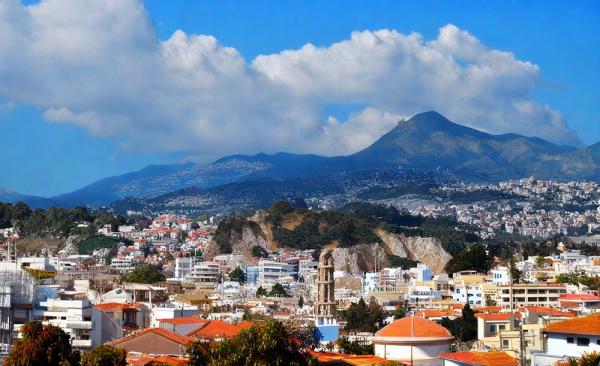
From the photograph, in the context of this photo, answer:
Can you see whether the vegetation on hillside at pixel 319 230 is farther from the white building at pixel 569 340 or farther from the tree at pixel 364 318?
the white building at pixel 569 340

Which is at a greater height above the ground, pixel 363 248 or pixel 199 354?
pixel 363 248

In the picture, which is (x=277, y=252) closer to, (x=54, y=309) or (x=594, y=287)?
(x=594, y=287)

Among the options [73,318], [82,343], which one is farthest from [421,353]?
[73,318]

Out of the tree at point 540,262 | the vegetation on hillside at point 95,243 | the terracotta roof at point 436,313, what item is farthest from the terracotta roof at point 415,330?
the vegetation on hillside at point 95,243

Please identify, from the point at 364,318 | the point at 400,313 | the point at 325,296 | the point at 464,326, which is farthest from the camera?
the point at 400,313

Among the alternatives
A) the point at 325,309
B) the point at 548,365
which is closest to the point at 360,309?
the point at 325,309

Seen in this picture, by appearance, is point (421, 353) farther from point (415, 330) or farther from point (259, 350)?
point (259, 350)

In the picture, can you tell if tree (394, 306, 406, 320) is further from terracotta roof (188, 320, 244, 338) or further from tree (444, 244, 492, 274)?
tree (444, 244, 492, 274)

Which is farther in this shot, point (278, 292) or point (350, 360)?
point (278, 292)
